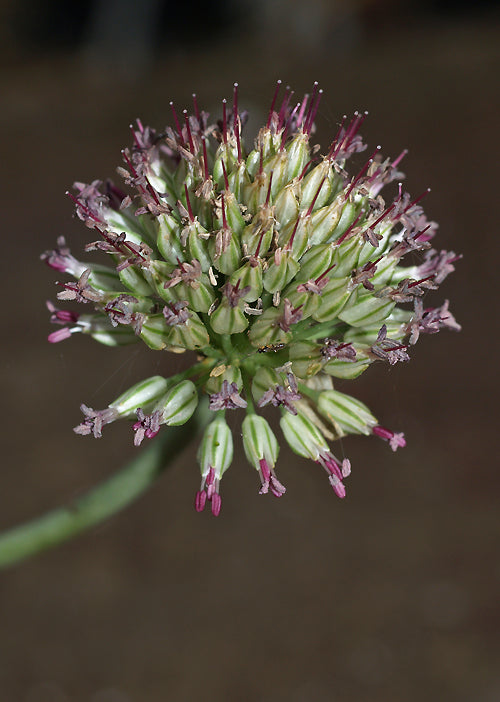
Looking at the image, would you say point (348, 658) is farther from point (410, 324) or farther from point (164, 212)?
point (164, 212)

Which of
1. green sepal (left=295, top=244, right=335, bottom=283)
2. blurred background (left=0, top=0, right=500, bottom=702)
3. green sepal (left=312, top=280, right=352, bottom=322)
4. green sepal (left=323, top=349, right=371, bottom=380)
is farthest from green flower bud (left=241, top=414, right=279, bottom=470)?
blurred background (left=0, top=0, right=500, bottom=702)

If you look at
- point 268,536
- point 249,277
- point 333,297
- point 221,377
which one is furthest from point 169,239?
point 268,536

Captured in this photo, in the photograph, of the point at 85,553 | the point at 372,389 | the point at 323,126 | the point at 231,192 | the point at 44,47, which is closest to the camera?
the point at 231,192

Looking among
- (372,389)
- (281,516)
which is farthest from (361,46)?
(281,516)

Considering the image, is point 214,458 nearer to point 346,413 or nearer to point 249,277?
point 346,413

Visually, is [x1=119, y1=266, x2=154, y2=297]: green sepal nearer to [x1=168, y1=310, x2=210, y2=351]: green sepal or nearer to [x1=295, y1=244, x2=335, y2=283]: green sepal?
[x1=168, y1=310, x2=210, y2=351]: green sepal

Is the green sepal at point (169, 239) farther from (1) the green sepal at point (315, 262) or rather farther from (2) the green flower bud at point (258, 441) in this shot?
(2) the green flower bud at point (258, 441)
